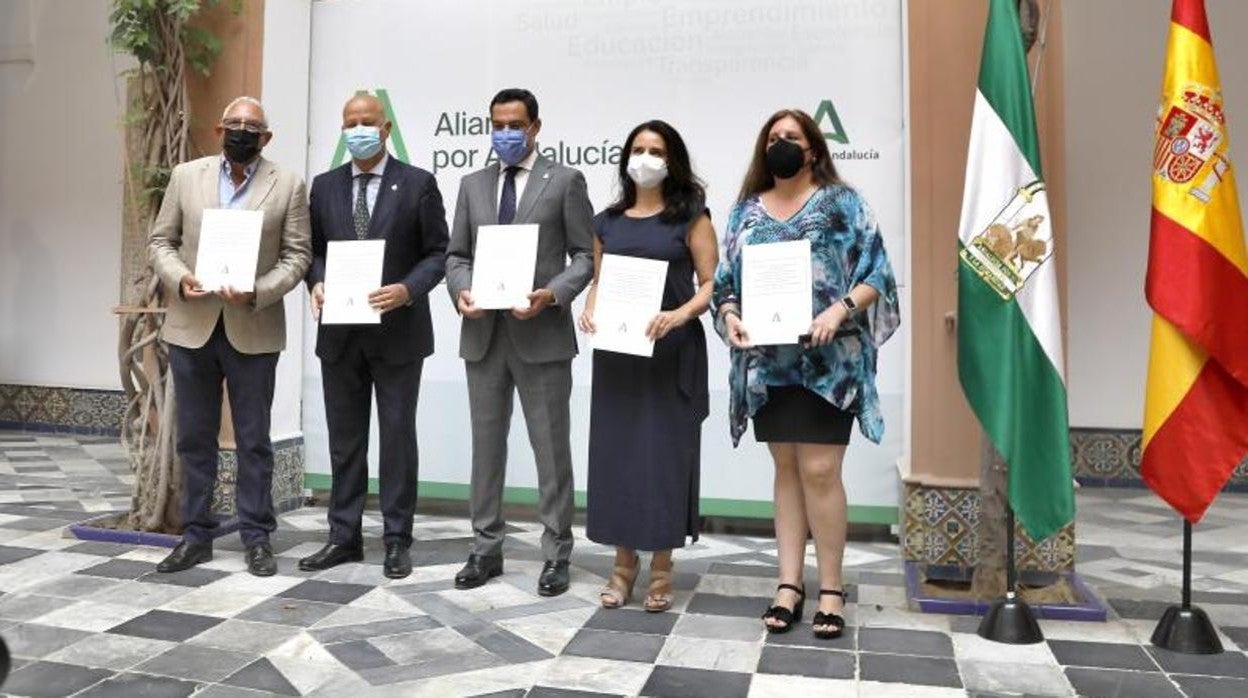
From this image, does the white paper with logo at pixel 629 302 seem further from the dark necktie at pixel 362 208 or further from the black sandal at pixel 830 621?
the dark necktie at pixel 362 208

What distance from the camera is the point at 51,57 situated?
7.00m

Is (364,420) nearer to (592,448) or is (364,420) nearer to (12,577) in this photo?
(592,448)

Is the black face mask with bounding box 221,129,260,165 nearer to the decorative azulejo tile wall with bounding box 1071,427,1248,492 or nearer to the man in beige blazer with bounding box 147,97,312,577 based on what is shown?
the man in beige blazer with bounding box 147,97,312,577

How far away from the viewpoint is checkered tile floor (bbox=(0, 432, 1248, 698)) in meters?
2.35

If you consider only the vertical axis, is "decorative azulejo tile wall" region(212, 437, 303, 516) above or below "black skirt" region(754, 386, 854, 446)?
below

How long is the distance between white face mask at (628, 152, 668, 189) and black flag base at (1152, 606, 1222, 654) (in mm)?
1966

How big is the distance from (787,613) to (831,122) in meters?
2.22

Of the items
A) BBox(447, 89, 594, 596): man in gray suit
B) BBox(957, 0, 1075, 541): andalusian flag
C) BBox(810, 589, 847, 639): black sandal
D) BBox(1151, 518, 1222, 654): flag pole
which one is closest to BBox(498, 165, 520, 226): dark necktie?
BBox(447, 89, 594, 596): man in gray suit

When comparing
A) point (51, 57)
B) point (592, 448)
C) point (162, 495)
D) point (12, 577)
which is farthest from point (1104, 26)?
point (51, 57)

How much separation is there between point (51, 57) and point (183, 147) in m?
4.08

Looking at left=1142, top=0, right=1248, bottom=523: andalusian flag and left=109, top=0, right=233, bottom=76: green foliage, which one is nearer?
left=1142, top=0, right=1248, bottom=523: andalusian flag

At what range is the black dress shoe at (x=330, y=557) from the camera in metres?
3.43

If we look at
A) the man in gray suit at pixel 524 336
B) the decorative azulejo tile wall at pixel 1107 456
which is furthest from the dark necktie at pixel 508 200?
the decorative azulejo tile wall at pixel 1107 456

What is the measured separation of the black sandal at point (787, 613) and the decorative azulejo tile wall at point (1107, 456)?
Answer: 336 cm
